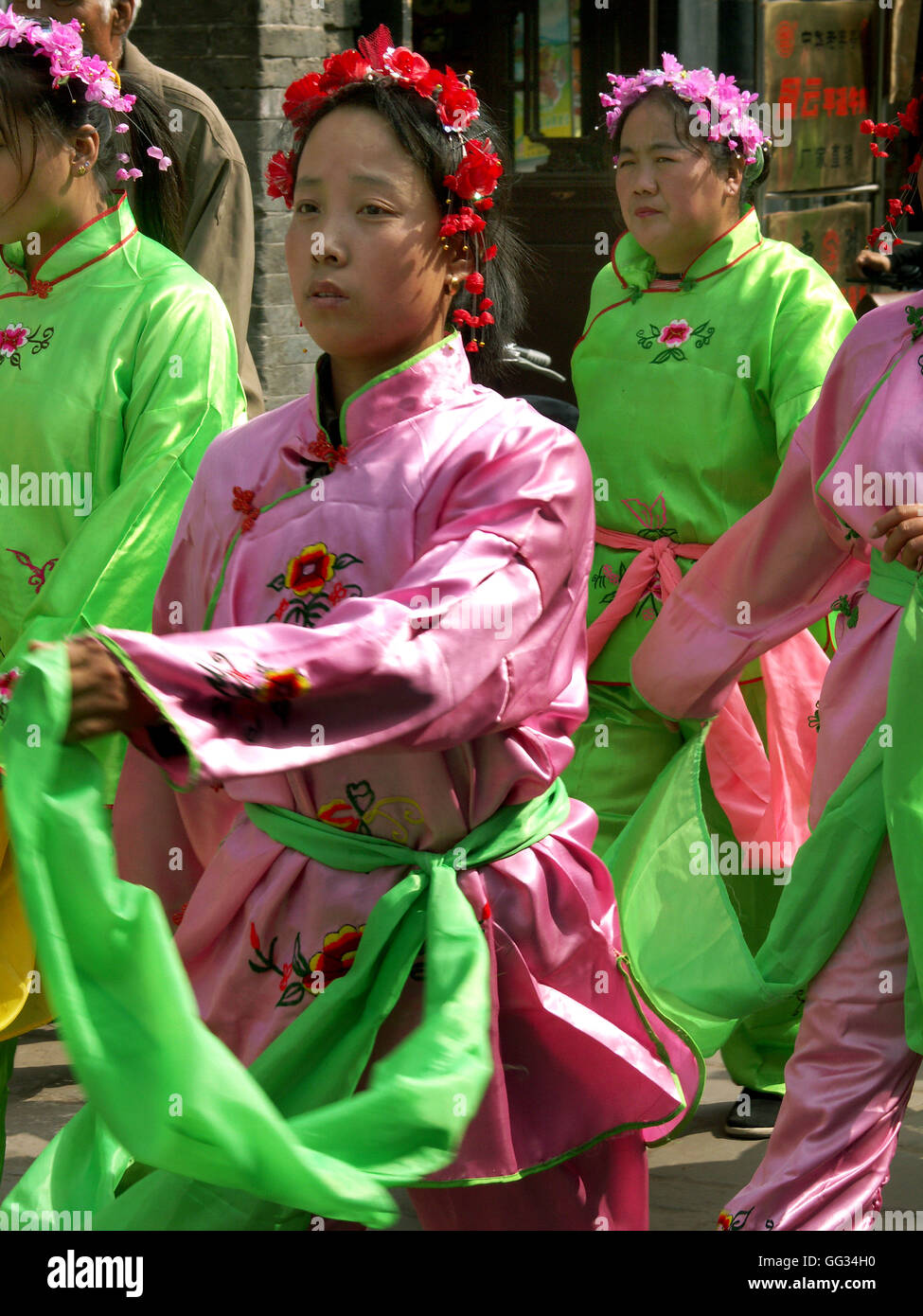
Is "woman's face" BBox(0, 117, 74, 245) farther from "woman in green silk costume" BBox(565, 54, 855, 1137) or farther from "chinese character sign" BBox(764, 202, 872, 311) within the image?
"chinese character sign" BBox(764, 202, 872, 311)

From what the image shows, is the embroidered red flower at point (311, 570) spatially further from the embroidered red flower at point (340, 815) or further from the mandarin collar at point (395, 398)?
the embroidered red flower at point (340, 815)

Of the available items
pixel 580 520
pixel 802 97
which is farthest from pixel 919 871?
pixel 802 97

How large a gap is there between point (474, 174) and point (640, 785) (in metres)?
1.82

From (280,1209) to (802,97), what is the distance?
6.71 meters

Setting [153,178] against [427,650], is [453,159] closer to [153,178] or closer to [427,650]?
[427,650]

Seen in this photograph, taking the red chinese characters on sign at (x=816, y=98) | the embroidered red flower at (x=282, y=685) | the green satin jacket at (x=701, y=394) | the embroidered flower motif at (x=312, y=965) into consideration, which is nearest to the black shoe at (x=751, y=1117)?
the green satin jacket at (x=701, y=394)

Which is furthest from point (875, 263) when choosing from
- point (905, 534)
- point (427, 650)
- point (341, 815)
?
point (427, 650)

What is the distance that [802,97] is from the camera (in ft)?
26.6

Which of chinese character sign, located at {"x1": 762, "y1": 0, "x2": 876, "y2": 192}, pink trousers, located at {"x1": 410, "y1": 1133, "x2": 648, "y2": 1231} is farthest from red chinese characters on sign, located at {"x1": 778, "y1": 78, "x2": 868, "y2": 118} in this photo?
pink trousers, located at {"x1": 410, "y1": 1133, "x2": 648, "y2": 1231}

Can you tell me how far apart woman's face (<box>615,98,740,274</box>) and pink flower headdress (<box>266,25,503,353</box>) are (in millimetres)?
1772

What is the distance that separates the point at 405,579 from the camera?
2.05 meters

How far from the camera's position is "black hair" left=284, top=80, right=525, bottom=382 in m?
2.31

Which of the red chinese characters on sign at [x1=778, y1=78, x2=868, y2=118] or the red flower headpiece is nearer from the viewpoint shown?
the red flower headpiece

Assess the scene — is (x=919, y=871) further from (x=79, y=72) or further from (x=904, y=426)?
(x=79, y=72)
